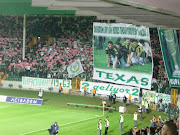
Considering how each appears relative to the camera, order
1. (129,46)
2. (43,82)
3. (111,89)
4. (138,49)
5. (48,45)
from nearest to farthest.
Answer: (138,49) → (111,89) → (129,46) → (43,82) → (48,45)

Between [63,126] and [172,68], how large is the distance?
613cm

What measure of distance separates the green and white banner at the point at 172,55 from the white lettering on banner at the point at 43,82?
10.4 meters

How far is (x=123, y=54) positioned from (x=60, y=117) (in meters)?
5.13

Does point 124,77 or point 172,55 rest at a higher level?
point 172,55

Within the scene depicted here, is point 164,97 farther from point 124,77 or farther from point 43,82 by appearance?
point 43,82

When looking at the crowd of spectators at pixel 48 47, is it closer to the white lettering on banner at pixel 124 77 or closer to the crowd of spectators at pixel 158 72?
the white lettering on banner at pixel 124 77

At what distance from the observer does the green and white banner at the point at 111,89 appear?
18.3 meters

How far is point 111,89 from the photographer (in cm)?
1919

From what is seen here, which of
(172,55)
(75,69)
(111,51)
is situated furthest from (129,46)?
(172,55)

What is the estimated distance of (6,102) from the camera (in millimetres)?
19938

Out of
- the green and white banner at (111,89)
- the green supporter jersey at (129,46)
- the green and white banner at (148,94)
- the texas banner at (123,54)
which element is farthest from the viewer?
the green supporter jersey at (129,46)

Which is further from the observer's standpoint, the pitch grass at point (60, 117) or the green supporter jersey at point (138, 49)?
the green supporter jersey at point (138, 49)

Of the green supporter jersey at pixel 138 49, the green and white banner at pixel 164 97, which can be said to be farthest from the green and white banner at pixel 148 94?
the green supporter jersey at pixel 138 49

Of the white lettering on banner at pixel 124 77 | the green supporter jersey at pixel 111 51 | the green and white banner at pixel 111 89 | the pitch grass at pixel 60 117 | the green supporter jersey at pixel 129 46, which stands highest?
the green supporter jersey at pixel 129 46
